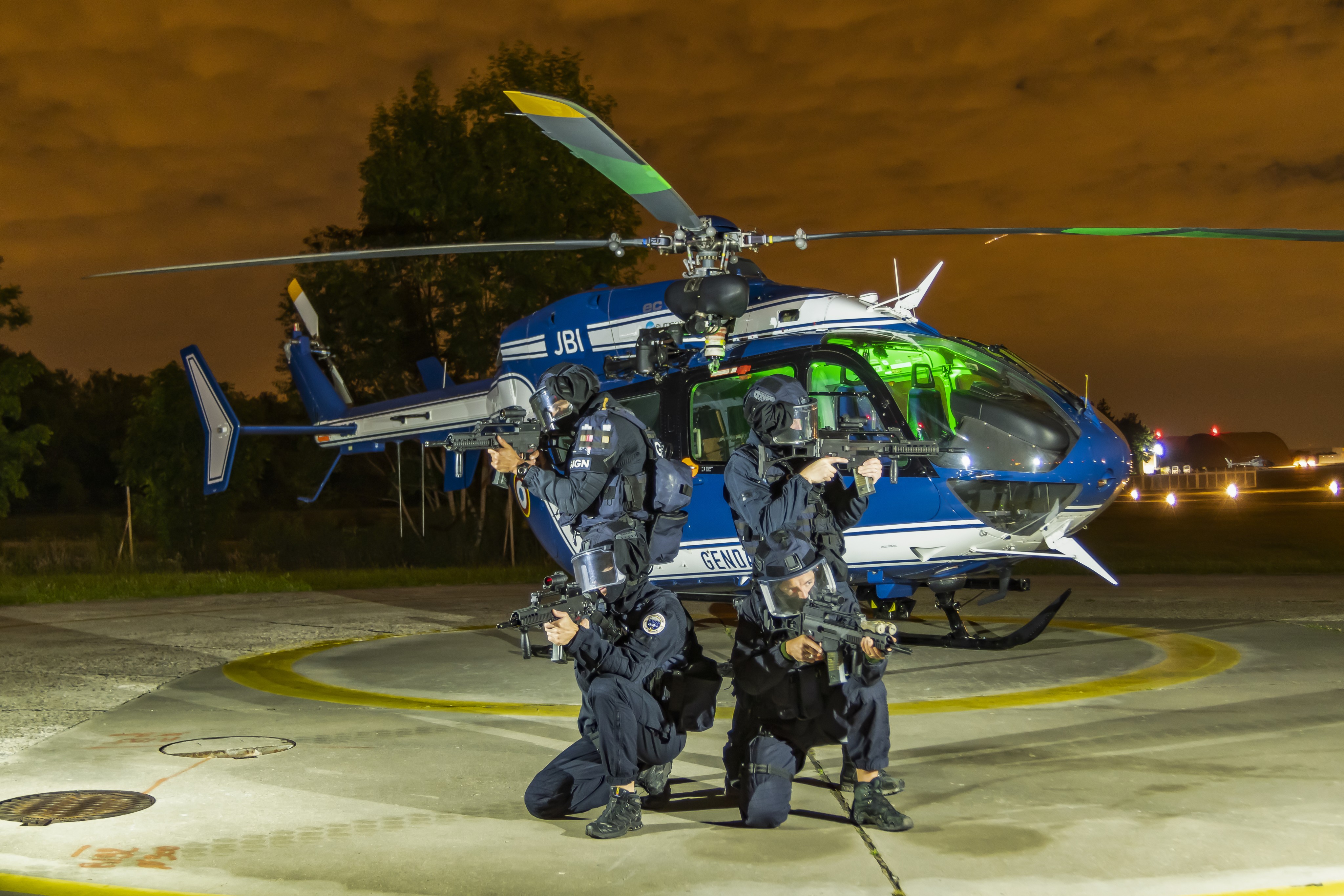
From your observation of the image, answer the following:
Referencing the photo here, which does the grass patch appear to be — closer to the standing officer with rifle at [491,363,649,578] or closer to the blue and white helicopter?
the blue and white helicopter

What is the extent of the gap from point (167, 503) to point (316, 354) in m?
25.0

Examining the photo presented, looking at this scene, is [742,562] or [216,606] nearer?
[742,562]

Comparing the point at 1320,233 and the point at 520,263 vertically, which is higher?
the point at 520,263

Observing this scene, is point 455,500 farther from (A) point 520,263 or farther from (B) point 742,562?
(B) point 742,562

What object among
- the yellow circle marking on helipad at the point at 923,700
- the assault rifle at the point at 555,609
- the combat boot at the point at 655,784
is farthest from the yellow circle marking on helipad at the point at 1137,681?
the assault rifle at the point at 555,609

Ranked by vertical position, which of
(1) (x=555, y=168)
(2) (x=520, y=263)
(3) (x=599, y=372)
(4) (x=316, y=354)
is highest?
(1) (x=555, y=168)

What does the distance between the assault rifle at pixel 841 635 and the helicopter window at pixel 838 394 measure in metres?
3.87

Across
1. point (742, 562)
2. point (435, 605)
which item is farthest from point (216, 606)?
point (742, 562)

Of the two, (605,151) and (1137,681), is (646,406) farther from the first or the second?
(1137,681)

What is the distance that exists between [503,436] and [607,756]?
5.91 feet

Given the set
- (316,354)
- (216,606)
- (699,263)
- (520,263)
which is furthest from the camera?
(520,263)

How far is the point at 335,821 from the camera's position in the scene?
16.8ft

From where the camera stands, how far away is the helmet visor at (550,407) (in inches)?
236

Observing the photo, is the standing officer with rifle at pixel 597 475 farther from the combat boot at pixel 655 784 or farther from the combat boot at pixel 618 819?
the combat boot at pixel 618 819
